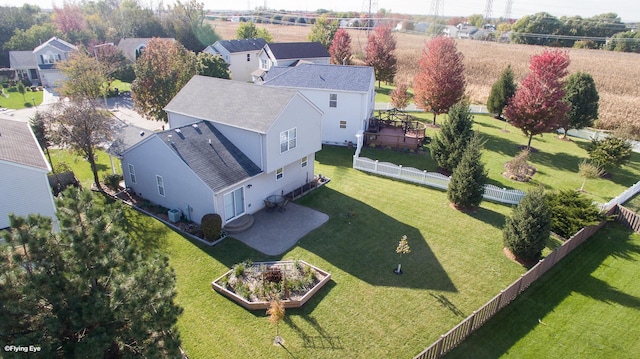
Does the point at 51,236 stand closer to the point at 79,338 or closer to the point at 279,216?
the point at 79,338

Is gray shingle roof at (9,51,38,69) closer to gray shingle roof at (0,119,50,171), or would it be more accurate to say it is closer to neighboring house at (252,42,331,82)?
neighboring house at (252,42,331,82)

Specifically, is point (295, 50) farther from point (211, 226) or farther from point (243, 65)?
point (211, 226)

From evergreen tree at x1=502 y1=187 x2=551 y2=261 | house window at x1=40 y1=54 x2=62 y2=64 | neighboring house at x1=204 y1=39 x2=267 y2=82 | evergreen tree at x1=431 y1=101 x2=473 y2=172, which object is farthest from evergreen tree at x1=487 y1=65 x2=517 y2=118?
house window at x1=40 y1=54 x2=62 y2=64

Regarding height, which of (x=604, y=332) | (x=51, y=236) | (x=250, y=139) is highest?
(x=51, y=236)

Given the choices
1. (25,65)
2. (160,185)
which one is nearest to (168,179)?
(160,185)

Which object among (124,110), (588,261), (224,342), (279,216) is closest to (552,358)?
(588,261)

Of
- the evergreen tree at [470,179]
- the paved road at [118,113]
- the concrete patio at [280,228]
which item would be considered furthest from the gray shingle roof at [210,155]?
the paved road at [118,113]
